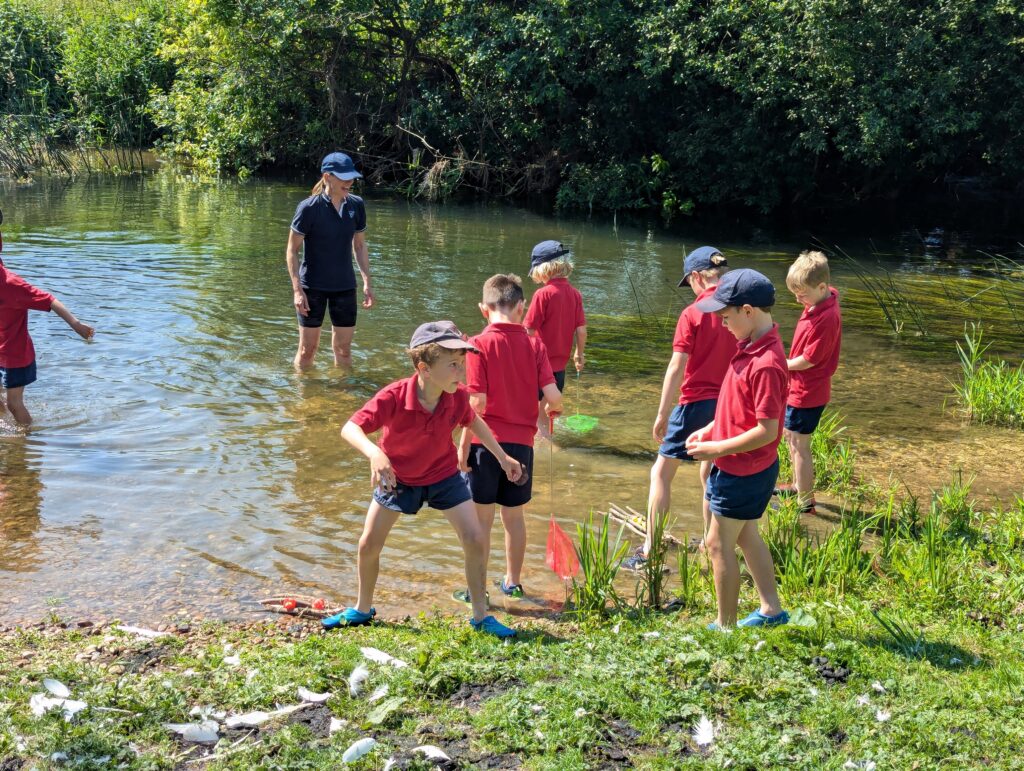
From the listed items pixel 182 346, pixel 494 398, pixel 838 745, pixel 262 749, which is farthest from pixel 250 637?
pixel 182 346

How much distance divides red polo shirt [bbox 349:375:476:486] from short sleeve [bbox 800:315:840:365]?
2742 millimetres

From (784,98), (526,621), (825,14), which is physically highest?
(825,14)

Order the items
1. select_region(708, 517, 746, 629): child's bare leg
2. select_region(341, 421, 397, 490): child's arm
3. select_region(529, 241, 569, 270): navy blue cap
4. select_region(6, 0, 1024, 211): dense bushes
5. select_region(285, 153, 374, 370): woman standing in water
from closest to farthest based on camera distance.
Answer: select_region(341, 421, 397, 490): child's arm < select_region(708, 517, 746, 629): child's bare leg < select_region(529, 241, 569, 270): navy blue cap < select_region(285, 153, 374, 370): woman standing in water < select_region(6, 0, 1024, 211): dense bushes

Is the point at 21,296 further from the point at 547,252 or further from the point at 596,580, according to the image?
the point at 596,580

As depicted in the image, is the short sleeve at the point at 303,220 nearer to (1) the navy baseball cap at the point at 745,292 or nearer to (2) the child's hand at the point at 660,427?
(2) the child's hand at the point at 660,427

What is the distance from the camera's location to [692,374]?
6.08 metres

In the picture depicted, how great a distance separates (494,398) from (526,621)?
118 cm

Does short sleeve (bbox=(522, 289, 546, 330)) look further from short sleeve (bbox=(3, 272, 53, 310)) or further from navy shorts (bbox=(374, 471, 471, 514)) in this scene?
short sleeve (bbox=(3, 272, 53, 310))

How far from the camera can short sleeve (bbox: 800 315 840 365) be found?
21.8 feet

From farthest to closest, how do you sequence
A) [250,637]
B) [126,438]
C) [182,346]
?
[182,346] → [126,438] → [250,637]

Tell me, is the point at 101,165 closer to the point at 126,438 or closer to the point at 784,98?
the point at 784,98

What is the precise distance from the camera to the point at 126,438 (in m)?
8.28

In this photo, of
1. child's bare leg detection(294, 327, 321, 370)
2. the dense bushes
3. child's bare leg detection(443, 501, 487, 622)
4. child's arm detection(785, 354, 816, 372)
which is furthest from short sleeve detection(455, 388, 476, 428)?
the dense bushes

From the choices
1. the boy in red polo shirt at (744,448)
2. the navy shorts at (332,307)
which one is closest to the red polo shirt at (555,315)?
the boy in red polo shirt at (744,448)
